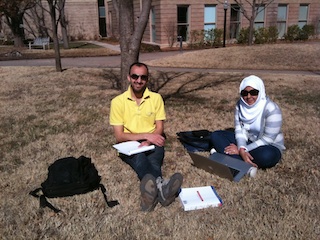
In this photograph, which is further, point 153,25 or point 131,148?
point 153,25

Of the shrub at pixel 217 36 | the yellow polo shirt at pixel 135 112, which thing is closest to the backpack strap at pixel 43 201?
the yellow polo shirt at pixel 135 112

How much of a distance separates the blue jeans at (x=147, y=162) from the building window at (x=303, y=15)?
24319mm

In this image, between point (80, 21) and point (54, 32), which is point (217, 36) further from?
point (80, 21)

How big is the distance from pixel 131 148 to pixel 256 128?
1489 mm

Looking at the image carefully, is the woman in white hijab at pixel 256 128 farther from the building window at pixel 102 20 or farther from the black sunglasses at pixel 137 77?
the building window at pixel 102 20

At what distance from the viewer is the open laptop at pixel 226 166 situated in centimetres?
353

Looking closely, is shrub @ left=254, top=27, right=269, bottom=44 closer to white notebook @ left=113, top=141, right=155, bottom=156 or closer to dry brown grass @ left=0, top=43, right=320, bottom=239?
dry brown grass @ left=0, top=43, right=320, bottom=239

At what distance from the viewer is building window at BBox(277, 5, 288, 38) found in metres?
23.5

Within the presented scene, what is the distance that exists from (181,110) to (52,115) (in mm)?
2582

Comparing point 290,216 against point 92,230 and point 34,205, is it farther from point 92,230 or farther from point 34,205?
point 34,205

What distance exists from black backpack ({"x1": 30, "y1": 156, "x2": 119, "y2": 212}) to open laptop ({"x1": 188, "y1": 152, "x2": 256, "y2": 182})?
114 cm

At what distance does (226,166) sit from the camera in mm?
3447

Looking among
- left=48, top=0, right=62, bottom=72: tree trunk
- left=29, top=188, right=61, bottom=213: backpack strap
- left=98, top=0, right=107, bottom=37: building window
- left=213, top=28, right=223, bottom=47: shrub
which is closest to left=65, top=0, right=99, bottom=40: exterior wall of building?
left=98, top=0, right=107, bottom=37: building window

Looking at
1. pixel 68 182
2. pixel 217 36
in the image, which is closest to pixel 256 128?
pixel 68 182
